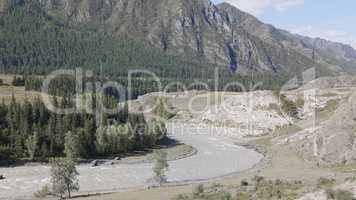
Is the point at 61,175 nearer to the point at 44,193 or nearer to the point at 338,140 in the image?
the point at 44,193

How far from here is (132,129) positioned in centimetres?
13638

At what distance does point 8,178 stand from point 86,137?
95.0 feet

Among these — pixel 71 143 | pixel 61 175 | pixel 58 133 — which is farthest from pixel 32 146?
pixel 61 175

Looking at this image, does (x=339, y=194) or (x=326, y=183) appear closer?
(x=339, y=194)

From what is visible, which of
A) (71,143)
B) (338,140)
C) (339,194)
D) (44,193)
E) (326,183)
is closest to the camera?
(339,194)

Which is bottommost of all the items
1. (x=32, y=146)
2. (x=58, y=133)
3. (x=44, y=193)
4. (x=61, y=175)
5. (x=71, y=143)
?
(x=44, y=193)

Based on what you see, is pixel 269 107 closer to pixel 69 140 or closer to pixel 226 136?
pixel 226 136

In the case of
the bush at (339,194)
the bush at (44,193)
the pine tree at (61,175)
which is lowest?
the bush at (44,193)

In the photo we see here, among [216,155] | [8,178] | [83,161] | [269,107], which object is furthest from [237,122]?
[8,178]

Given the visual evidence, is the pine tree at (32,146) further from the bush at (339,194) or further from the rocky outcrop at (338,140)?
the bush at (339,194)

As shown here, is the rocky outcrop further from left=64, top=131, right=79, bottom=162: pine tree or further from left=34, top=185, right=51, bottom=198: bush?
left=34, top=185, right=51, bottom=198: bush

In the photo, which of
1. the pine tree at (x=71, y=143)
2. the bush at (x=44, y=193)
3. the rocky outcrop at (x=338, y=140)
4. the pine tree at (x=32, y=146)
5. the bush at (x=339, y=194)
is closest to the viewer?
the bush at (x=339, y=194)

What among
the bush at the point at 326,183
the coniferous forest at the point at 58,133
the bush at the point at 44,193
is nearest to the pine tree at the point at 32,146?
the coniferous forest at the point at 58,133

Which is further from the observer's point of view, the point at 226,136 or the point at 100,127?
the point at 226,136
